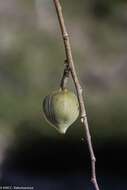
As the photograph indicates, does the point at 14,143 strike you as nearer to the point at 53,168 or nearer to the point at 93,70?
the point at 53,168

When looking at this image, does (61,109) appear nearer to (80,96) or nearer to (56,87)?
(80,96)

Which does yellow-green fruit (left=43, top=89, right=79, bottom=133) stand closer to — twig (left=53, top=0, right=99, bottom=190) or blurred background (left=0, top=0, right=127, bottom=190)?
twig (left=53, top=0, right=99, bottom=190)

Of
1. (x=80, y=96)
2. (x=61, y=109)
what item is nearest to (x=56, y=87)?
(x=61, y=109)

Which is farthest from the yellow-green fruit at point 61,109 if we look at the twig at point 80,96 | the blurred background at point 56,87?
the blurred background at point 56,87

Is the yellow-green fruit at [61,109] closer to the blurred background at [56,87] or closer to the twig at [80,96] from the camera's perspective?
the twig at [80,96]

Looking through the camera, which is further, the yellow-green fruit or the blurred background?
the blurred background

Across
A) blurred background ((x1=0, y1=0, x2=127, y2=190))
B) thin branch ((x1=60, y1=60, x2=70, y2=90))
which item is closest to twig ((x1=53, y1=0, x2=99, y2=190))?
thin branch ((x1=60, y1=60, x2=70, y2=90))
